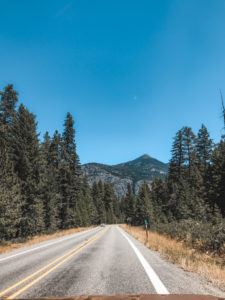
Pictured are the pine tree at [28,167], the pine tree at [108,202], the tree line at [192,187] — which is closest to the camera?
the pine tree at [28,167]

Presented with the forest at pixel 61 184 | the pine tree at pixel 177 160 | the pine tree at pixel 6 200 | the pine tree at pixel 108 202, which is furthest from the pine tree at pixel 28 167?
the pine tree at pixel 108 202

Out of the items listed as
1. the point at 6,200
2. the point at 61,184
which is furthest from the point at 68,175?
the point at 6,200

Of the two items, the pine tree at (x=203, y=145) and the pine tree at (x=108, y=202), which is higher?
the pine tree at (x=203, y=145)

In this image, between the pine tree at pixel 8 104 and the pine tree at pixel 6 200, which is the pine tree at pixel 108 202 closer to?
the pine tree at pixel 8 104

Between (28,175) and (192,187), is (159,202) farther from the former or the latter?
(28,175)

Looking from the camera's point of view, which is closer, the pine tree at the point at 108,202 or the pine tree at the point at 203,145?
the pine tree at the point at 203,145

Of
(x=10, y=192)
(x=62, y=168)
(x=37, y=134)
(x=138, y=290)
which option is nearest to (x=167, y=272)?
(x=138, y=290)

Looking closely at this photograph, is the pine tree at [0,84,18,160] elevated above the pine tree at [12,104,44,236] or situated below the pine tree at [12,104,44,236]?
above

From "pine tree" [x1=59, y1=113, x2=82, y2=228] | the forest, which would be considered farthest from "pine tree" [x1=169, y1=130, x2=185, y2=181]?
"pine tree" [x1=59, y1=113, x2=82, y2=228]

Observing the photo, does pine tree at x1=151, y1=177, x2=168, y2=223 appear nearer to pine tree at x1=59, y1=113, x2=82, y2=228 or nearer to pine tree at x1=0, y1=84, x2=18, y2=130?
pine tree at x1=59, y1=113, x2=82, y2=228

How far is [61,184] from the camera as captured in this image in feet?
116

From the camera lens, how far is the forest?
15.9 metres

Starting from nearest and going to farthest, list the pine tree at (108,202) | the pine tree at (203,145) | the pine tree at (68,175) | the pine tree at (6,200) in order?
the pine tree at (6,200) → the pine tree at (68,175) → the pine tree at (203,145) → the pine tree at (108,202)

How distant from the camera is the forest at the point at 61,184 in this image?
1591 cm
